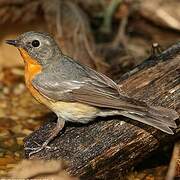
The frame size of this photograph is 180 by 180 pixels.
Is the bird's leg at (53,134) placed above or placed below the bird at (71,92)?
below

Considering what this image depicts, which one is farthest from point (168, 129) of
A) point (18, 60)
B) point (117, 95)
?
point (18, 60)

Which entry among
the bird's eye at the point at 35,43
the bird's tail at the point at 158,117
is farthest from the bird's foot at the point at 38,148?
the bird's eye at the point at 35,43

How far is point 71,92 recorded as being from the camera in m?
6.50

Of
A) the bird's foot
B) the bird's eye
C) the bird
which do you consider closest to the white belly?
the bird

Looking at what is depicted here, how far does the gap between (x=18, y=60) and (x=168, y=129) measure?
4.36 metres

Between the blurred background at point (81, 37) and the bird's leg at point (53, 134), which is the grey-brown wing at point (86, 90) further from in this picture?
the blurred background at point (81, 37)

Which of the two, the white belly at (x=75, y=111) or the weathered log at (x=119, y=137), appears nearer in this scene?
the weathered log at (x=119, y=137)

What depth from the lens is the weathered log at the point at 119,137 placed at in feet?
20.6

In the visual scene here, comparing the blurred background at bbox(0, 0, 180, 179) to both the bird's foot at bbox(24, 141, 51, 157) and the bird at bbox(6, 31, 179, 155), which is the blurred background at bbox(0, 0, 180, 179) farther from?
the bird at bbox(6, 31, 179, 155)

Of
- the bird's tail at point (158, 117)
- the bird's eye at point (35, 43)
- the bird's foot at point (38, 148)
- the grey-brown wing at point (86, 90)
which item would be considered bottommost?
the bird's foot at point (38, 148)

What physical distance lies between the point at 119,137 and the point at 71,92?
728 mm

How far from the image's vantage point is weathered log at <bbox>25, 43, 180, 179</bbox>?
20.6 ft

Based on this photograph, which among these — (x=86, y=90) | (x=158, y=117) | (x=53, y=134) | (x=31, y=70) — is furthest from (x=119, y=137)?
(x=31, y=70)

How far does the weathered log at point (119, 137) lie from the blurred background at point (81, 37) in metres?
0.70
